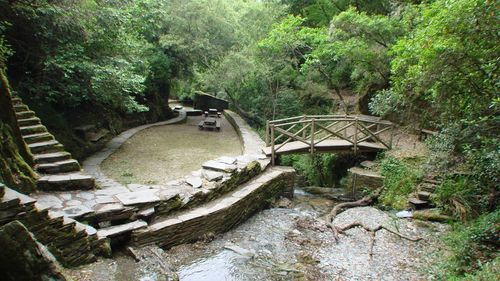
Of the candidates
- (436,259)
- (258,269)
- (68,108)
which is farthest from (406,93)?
(68,108)

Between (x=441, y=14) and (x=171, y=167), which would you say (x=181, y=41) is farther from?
(x=441, y=14)

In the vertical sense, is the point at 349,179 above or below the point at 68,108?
below

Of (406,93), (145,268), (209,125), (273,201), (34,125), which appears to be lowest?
(273,201)

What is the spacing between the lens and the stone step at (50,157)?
5727 millimetres

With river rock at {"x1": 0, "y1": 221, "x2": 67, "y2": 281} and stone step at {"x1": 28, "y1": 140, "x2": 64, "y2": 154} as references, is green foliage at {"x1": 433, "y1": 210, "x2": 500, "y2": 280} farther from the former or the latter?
stone step at {"x1": 28, "y1": 140, "x2": 64, "y2": 154}

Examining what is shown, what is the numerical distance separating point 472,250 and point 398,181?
330cm

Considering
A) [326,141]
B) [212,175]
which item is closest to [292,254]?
[212,175]

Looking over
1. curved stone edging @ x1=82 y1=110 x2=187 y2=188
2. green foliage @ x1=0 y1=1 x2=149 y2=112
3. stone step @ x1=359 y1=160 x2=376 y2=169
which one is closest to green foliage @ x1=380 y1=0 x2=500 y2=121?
stone step @ x1=359 y1=160 x2=376 y2=169

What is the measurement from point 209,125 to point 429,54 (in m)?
9.34

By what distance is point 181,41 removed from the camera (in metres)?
13.2

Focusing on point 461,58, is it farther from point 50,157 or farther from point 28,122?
point 28,122

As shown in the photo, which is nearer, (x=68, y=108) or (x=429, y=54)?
(x=429, y=54)

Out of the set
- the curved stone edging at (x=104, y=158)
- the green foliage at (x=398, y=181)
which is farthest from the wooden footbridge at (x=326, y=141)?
the curved stone edging at (x=104, y=158)

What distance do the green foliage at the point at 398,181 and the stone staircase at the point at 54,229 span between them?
6.59 m
